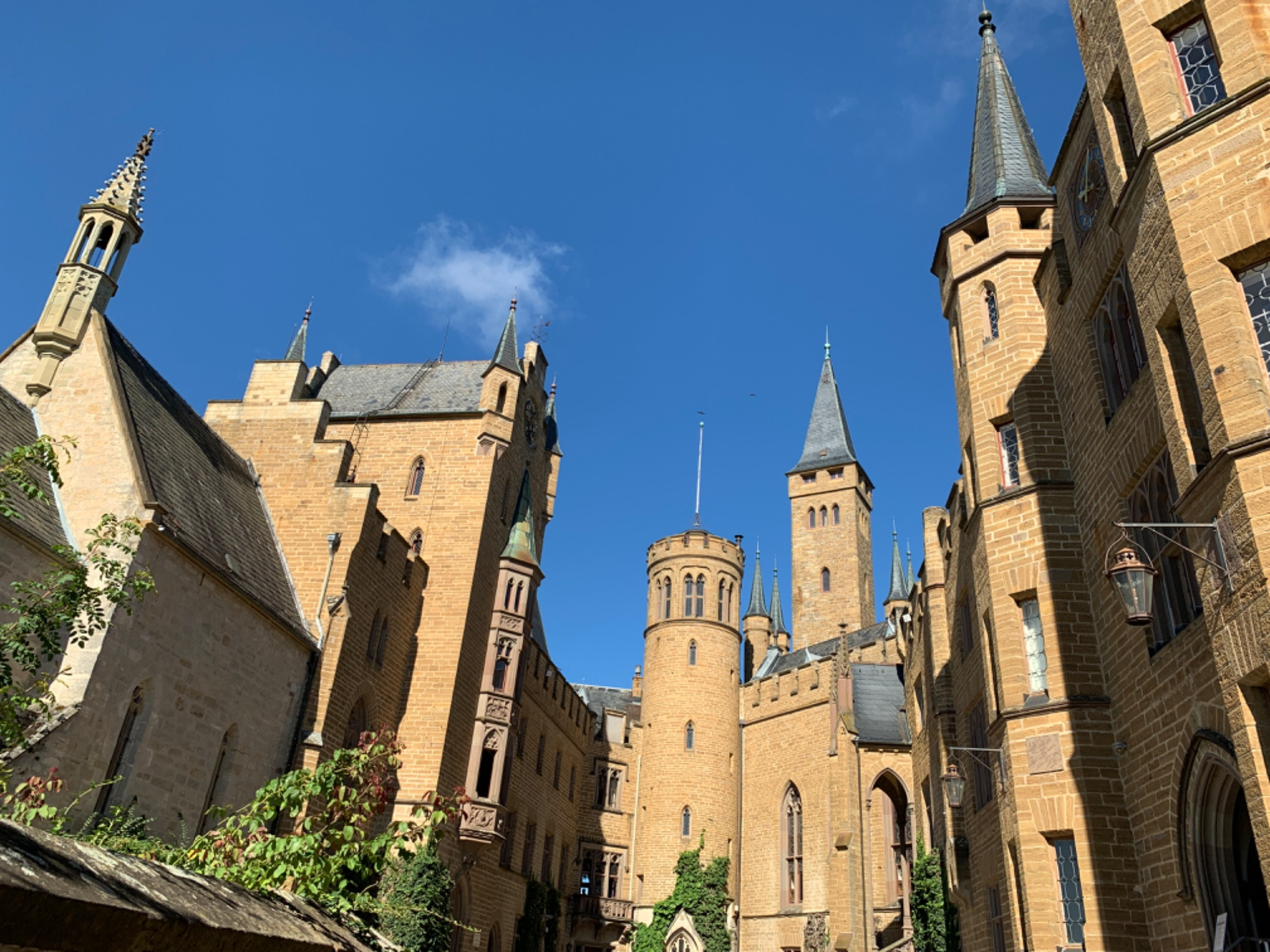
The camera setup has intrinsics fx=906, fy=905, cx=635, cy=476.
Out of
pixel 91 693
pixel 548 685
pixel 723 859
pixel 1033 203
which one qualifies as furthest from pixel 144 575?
pixel 723 859

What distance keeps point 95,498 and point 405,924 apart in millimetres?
11065

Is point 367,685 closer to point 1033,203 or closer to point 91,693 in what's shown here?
point 91,693

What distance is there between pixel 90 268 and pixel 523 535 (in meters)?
13.7

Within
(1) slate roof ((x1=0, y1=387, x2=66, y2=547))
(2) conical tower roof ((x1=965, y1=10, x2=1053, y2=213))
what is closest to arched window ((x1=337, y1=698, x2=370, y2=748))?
(1) slate roof ((x1=0, y1=387, x2=66, y2=547))

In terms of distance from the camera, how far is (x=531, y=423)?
31719 mm

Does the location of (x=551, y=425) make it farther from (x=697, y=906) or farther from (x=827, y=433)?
(x=827, y=433)

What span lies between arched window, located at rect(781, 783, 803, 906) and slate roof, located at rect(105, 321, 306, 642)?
24044 mm

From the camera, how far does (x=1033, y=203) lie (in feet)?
53.1

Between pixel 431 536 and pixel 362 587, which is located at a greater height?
pixel 431 536

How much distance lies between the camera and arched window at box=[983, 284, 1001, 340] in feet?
51.4

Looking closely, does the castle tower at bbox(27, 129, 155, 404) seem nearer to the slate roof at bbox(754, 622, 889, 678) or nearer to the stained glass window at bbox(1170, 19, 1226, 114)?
the stained glass window at bbox(1170, 19, 1226, 114)

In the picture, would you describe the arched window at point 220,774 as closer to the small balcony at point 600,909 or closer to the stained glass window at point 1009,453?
the stained glass window at point 1009,453

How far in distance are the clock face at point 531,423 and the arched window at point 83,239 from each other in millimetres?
14456

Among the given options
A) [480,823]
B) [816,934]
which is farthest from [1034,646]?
[816,934]
